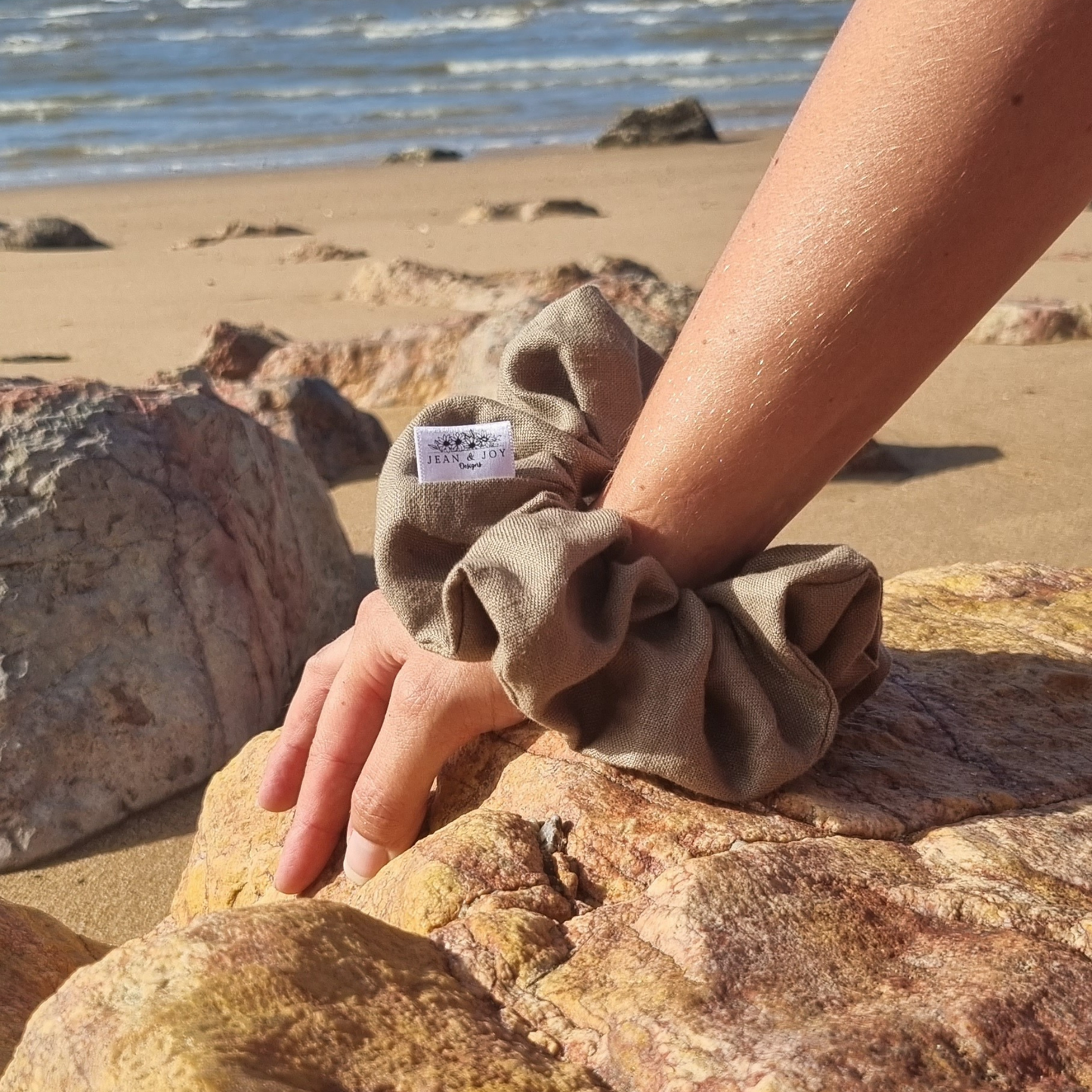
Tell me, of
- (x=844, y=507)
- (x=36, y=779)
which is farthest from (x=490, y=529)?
(x=844, y=507)

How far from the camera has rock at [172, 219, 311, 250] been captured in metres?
9.34

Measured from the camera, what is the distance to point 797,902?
1395 mm

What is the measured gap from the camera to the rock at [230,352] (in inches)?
226

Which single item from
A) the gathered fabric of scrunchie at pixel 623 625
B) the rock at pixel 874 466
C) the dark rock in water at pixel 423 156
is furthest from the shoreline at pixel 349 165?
the gathered fabric of scrunchie at pixel 623 625

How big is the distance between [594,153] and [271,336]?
785cm

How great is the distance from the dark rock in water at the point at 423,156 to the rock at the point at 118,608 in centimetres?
1062

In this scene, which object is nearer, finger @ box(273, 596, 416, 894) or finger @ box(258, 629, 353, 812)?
finger @ box(273, 596, 416, 894)

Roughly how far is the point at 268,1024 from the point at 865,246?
930 mm

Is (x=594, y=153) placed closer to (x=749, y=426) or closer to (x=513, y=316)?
(x=513, y=316)

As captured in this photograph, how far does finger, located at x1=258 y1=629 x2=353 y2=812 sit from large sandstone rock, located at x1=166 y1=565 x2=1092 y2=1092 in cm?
7

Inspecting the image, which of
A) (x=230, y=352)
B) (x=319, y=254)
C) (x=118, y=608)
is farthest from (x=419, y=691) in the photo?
(x=319, y=254)

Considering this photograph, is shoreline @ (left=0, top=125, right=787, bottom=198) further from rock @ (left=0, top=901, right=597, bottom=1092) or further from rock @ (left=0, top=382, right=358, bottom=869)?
rock @ (left=0, top=901, right=597, bottom=1092)

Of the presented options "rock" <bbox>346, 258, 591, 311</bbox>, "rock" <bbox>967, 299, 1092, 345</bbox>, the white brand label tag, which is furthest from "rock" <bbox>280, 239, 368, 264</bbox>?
the white brand label tag

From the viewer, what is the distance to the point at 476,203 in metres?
10.9
